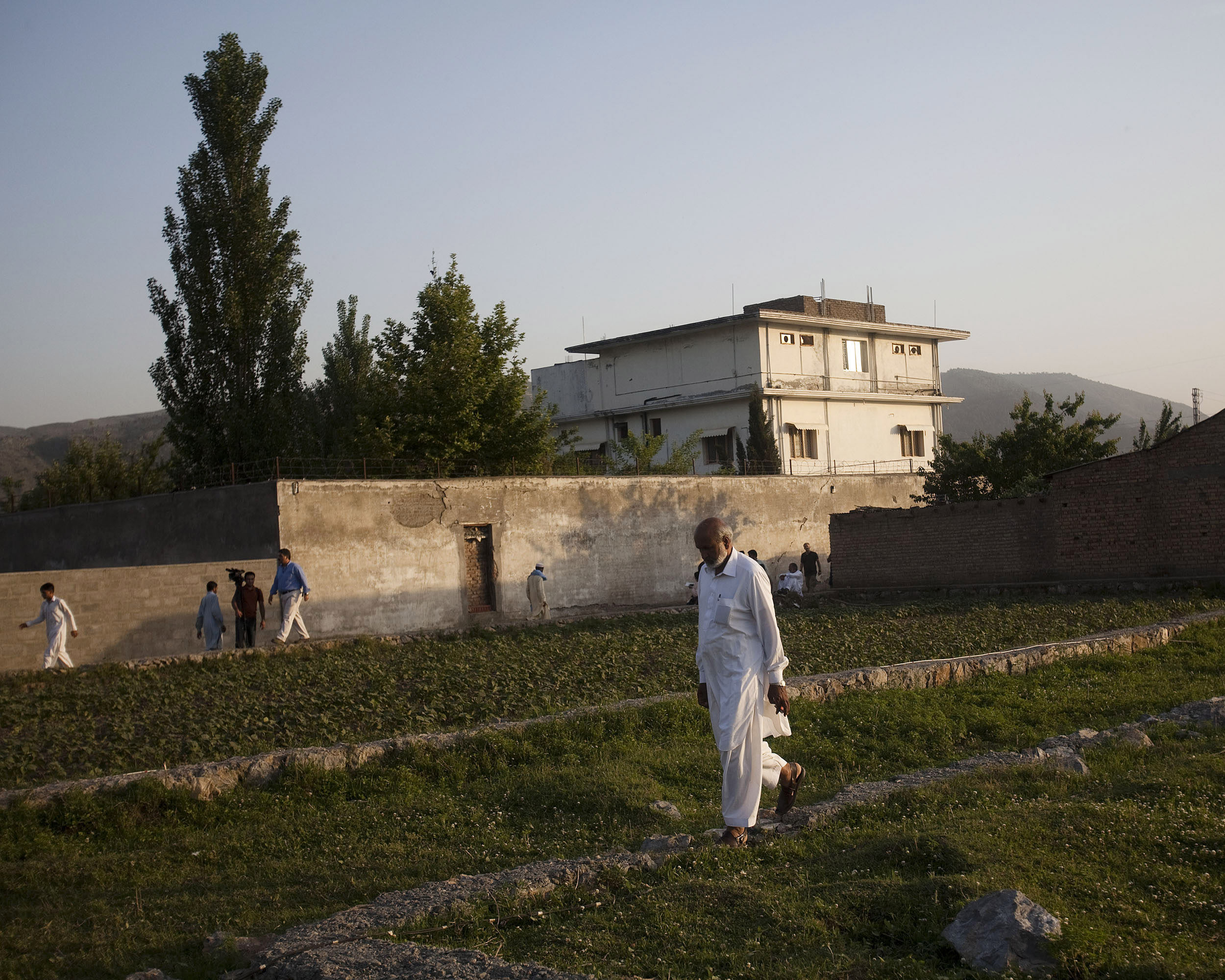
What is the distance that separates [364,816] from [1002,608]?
48.7 ft

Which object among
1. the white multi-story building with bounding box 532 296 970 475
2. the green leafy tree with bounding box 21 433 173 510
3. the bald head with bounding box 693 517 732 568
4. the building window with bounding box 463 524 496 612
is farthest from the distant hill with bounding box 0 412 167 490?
the bald head with bounding box 693 517 732 568

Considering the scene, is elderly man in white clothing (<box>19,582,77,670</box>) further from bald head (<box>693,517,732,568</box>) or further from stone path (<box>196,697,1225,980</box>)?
bald head (<box>693,517,732,568</box>)

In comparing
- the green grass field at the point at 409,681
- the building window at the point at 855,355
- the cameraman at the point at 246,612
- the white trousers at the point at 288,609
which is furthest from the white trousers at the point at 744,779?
the building window at the point at 855,355

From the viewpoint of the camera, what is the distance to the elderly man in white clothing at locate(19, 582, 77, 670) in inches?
567

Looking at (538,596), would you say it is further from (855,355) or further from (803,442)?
(855,355)

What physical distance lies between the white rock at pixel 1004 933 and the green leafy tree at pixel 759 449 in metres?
35.7

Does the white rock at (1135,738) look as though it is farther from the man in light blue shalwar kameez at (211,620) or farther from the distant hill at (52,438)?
the distant hill at (52,438)

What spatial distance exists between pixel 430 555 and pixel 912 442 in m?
31.7

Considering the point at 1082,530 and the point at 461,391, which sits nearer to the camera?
the point at 1082,530

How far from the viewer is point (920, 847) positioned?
5.05 metres

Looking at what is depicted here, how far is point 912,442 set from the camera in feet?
159

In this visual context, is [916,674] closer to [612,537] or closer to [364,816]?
[364,816]

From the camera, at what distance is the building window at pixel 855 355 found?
151 feet

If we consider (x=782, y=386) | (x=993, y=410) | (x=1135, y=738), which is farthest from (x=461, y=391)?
(x=993, y=410)
